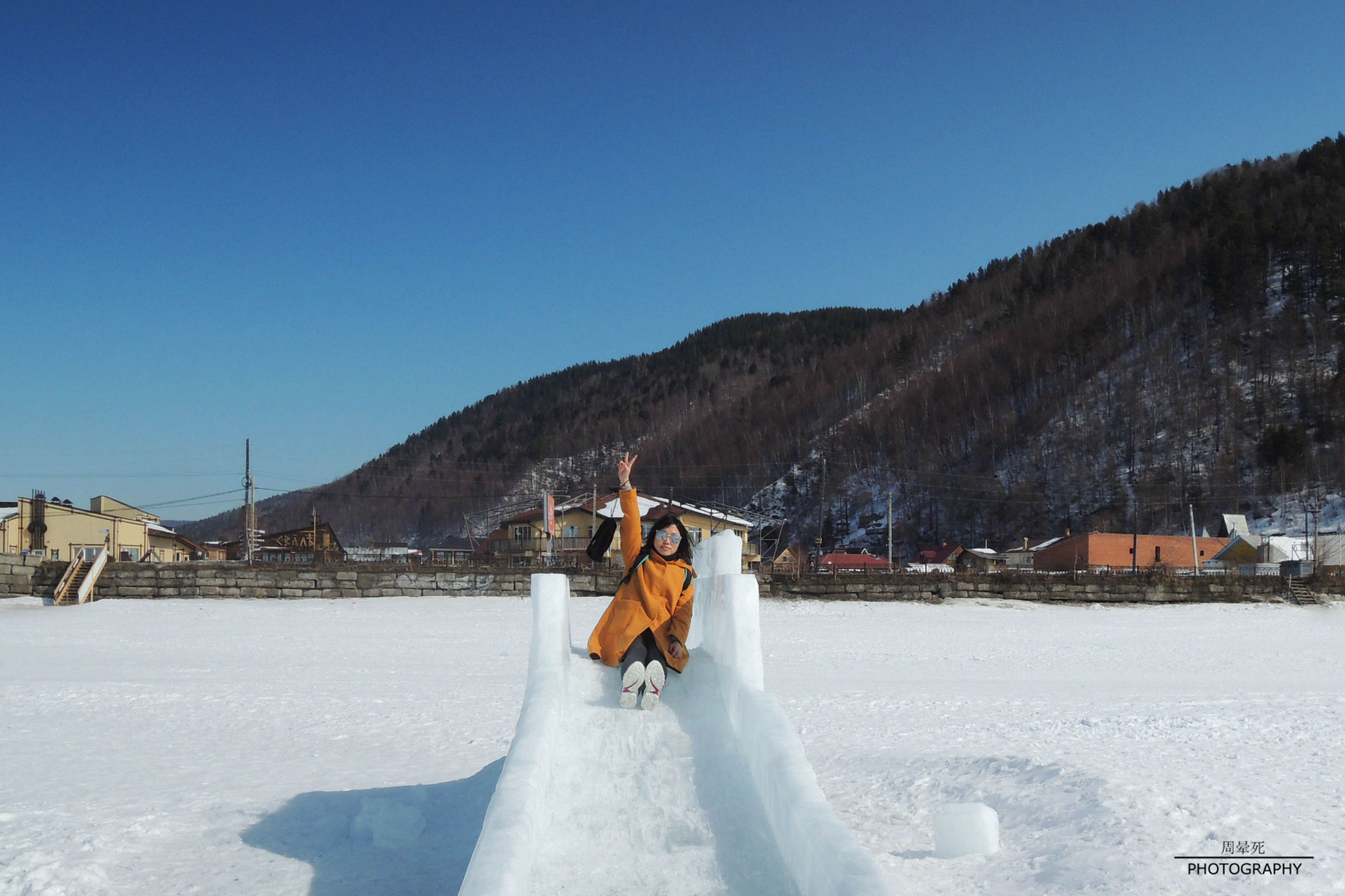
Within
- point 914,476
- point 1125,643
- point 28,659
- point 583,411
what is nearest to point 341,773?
point 28,659

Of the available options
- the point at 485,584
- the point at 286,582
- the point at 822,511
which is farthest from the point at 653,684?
the point at 822,511

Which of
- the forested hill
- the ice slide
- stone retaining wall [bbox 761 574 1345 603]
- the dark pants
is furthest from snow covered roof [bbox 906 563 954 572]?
the forested hill

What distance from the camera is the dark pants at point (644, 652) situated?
18.4ft

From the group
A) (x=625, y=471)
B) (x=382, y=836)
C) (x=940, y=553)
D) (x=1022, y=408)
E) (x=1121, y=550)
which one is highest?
(x=1022, y=408)

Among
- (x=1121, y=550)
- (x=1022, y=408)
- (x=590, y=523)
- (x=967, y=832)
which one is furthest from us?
(x=1022, y=408)

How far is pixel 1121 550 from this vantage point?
5556cm

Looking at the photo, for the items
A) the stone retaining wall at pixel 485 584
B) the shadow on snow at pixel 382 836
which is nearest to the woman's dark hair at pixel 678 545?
the shadow on snow at pixel 382 836

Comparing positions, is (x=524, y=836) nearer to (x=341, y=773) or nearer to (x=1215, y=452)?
(x=341, y=773)

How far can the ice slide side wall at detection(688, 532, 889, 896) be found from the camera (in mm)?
3127

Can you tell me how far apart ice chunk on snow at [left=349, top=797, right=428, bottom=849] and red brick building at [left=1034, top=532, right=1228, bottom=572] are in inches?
2090

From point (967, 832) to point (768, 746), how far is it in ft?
3.91

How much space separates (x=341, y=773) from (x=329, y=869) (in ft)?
7.34

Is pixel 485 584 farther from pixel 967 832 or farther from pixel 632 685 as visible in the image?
pixel 967 832

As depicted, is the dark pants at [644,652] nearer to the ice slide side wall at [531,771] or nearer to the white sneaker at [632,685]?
the white sneaker at [632,685]
